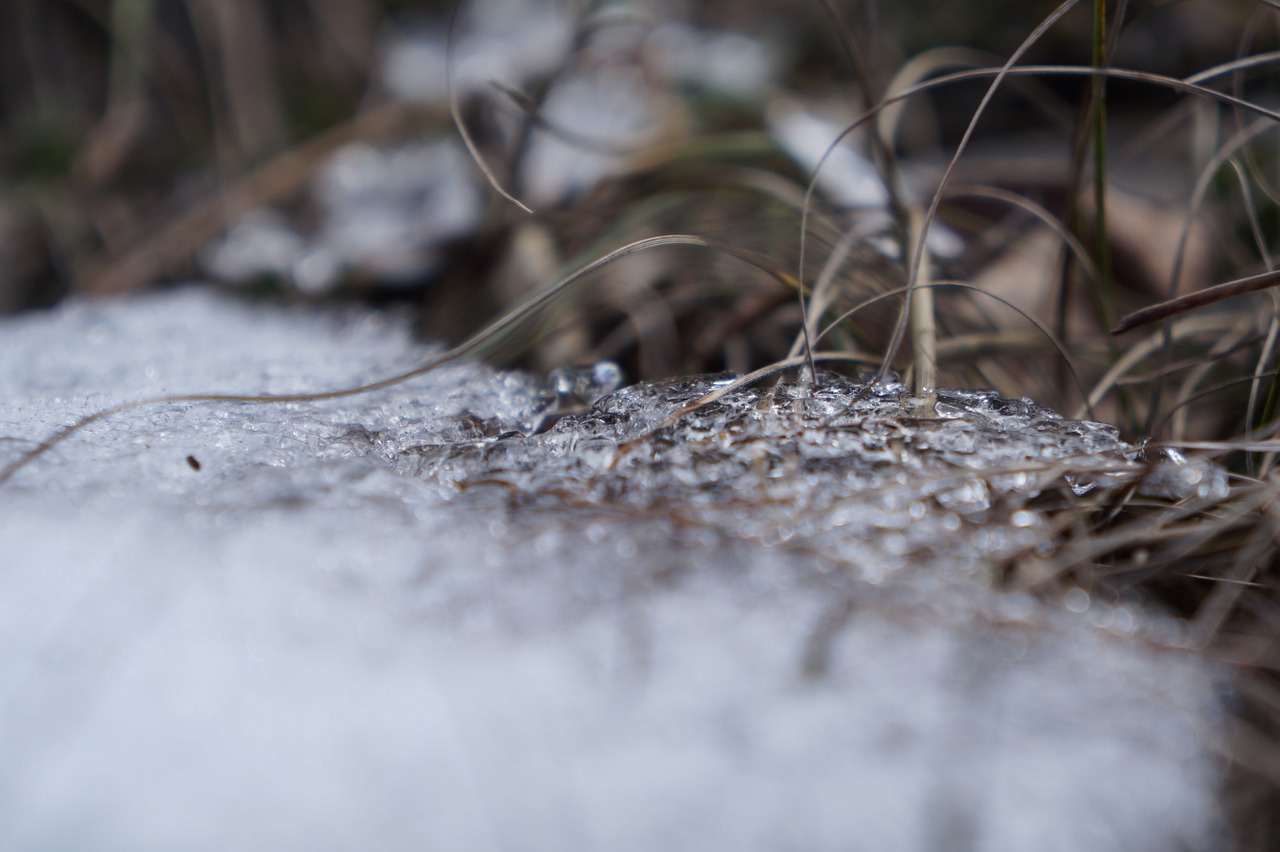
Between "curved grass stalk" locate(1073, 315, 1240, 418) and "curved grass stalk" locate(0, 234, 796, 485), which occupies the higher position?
"curved grass stalk" locate(0, 234, 796, 485)

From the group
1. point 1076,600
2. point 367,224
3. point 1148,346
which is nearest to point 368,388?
point 1076,600

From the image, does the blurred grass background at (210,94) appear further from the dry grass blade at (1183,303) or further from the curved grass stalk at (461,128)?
the dry grass blade at (1183,303)

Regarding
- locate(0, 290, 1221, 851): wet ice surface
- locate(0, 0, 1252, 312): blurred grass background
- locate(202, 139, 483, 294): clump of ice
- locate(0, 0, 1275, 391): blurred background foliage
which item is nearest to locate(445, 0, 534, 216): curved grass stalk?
locate(0, 0, 1275, 391): blurred background foliage

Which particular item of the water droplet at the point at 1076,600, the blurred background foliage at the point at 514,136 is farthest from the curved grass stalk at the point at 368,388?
the water droplet at the point at 1076,600

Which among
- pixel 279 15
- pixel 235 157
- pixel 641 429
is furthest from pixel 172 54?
pixel 641 429

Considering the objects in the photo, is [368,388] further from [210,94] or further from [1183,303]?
[210,94]

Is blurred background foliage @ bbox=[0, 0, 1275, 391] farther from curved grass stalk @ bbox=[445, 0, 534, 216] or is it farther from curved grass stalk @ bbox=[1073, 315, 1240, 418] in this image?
curved grass stalk @ bbox=[1073, 315, 1240, 418]

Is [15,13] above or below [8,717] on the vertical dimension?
above

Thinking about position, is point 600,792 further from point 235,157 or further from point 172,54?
point 172,54

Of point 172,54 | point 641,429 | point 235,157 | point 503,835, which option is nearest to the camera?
point 503,835
